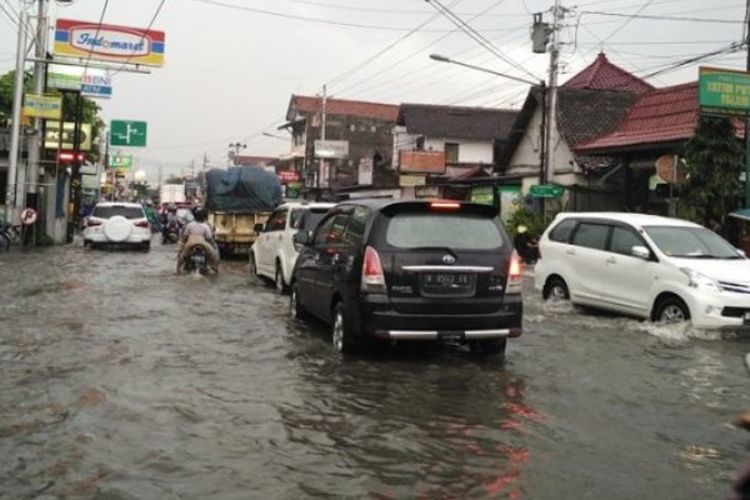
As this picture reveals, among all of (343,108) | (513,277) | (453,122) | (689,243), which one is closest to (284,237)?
(689,243)

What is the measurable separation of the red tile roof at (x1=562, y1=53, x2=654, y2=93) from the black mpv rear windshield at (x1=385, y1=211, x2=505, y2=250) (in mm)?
28300

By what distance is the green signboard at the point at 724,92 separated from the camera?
57.4 feet

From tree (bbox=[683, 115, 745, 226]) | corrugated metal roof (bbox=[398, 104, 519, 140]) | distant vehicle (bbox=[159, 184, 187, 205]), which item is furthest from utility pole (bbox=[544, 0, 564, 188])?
distant vehicle (bbox=[159, 184, 187, 205])

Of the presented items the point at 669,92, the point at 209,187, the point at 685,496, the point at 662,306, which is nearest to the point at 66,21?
the point at 209,187

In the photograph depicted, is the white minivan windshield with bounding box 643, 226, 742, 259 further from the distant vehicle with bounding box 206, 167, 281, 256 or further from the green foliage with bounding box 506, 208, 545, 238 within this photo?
the green foliage with bounding box 506, 208, 545, 238

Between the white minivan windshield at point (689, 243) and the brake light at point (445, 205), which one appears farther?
the white minivan windshield at point (689, 243)

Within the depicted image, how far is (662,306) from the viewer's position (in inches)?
445

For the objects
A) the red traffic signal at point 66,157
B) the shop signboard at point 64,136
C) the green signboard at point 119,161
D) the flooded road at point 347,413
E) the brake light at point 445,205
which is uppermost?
the green signboard at point 119,161

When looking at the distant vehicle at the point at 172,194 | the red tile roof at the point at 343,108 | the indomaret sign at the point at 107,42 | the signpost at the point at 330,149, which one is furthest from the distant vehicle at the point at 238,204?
the red tile roof at the point at 343,108

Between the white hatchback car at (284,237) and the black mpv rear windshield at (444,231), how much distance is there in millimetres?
5590

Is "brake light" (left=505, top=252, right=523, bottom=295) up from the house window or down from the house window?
down

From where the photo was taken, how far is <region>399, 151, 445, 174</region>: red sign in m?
39.9

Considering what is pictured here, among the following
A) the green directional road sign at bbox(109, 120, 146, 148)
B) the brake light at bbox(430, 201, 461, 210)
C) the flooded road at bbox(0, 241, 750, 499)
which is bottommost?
the flooded road at bbox(0, 241, 750, 499)

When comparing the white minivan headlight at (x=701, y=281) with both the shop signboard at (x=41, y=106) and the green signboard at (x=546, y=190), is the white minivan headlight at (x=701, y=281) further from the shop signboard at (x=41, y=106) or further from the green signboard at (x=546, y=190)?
the shop signboard at (x=41, y=106)
